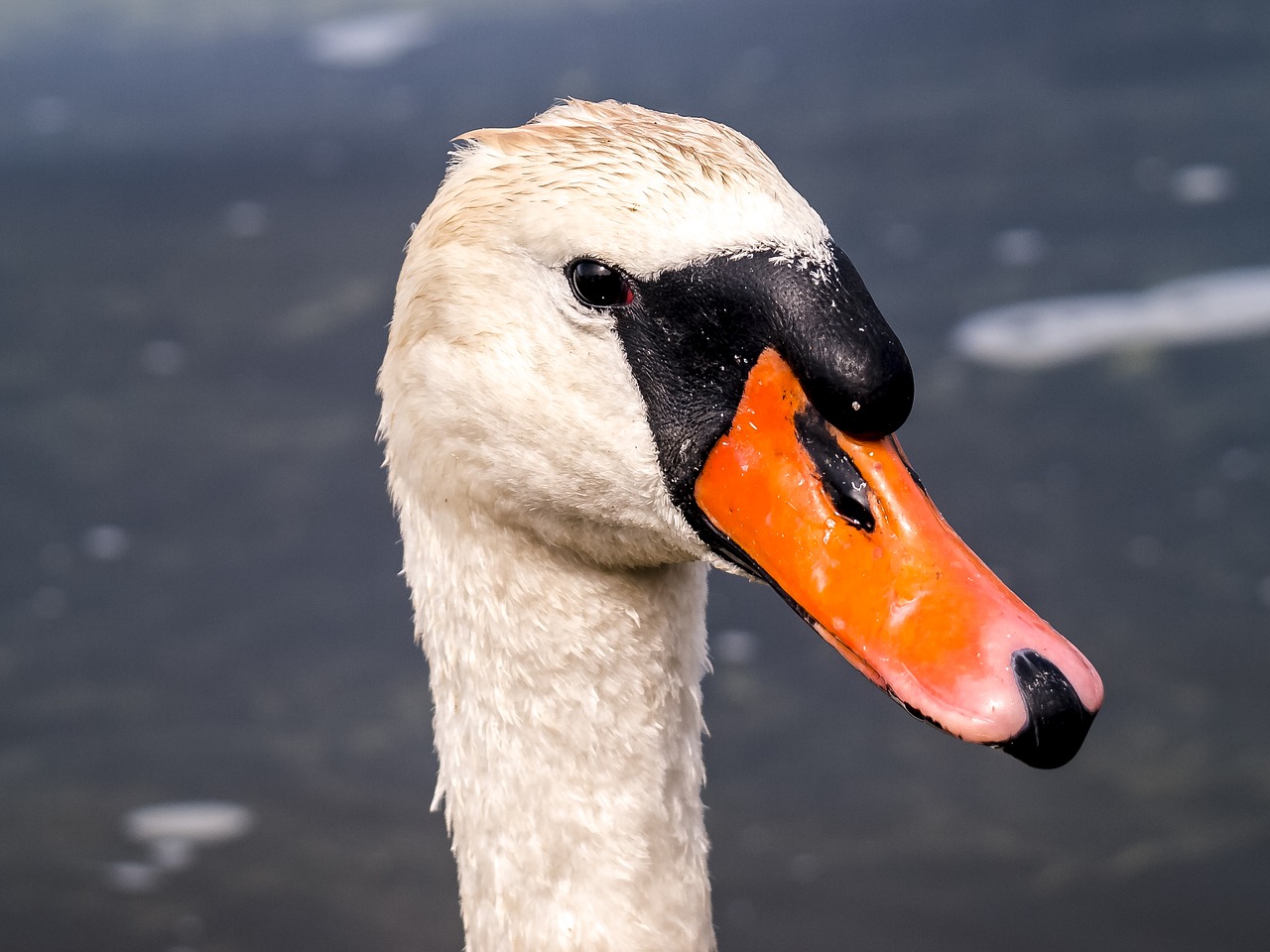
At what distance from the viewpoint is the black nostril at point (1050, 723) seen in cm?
127

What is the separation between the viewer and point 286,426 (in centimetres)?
492

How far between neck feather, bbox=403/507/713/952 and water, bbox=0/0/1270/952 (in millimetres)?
1601

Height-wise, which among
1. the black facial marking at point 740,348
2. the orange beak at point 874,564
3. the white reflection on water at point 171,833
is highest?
the white reflection on water at point 171,833

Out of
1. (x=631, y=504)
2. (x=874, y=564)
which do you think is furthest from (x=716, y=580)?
(x=874, y=564)

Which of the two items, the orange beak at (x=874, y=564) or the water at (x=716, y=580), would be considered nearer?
the orange beak at (x=874, y=564)

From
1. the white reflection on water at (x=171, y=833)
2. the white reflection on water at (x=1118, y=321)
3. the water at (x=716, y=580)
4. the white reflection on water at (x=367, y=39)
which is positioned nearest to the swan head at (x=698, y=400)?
the water at (x=716, y=580)

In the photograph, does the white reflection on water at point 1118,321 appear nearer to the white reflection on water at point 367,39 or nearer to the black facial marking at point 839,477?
the white reflection on water at point 367,39

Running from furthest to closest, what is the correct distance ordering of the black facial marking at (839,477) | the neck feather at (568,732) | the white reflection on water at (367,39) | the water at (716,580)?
the white reflection on water at (367,39) → the water at (716,580) → the neck feather at (568,732) → the black facial marking at (839,477)

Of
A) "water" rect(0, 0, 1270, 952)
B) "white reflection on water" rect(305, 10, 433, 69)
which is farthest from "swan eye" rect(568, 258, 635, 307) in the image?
"white reflection on water" rect(305, 10, 433, 69)

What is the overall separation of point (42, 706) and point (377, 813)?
40.1 inches

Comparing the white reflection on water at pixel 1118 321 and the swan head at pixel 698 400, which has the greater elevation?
the white reflection on water at pixel 1118 321

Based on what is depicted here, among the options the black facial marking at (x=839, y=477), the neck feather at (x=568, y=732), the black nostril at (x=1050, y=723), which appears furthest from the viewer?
the neck feather at (x=568, y=732)

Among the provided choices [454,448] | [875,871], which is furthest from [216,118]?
[454,448]

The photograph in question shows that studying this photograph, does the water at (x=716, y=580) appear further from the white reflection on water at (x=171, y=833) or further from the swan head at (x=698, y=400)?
the swan head at (x=698, y=400)
